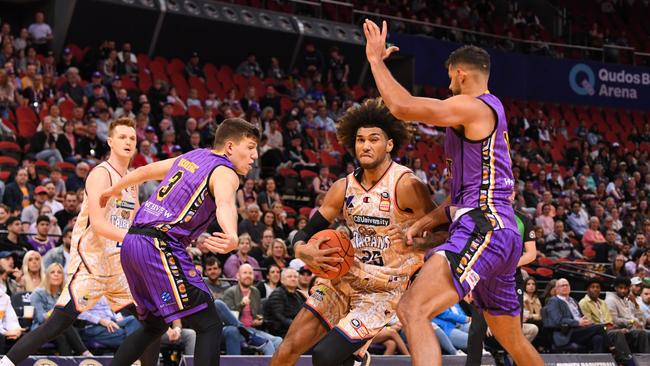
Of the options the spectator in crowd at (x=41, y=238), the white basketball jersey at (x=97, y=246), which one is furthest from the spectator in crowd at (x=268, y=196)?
the white basketball jersey at (x=97, y=246)

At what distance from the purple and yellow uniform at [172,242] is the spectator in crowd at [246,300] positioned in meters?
4.90

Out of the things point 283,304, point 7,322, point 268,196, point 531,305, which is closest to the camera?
point 7,322

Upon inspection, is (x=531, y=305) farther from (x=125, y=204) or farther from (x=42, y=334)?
(x=42, y=334)

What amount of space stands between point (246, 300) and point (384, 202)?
191 inches

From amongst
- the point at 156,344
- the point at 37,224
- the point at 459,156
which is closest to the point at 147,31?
the point at 37,224

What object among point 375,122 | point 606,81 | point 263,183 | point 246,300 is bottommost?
point 246,300

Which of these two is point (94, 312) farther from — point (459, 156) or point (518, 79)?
point (518, 79)

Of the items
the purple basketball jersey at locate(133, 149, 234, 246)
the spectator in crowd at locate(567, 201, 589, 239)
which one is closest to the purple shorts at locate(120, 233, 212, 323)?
the purple basketball jersey at locate(133, 149, 234, 246)

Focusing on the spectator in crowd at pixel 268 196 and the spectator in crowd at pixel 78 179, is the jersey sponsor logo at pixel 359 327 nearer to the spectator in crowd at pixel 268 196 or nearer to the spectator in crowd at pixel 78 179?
the spectator in crowd at pixel 78 179

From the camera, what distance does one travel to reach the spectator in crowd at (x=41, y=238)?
1093cm

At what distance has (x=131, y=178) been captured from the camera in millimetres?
6156

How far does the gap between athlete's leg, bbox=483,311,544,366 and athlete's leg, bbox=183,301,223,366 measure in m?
1.65

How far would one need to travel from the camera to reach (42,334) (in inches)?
268

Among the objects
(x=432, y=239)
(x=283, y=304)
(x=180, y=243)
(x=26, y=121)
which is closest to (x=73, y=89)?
(x=26, y=121)
